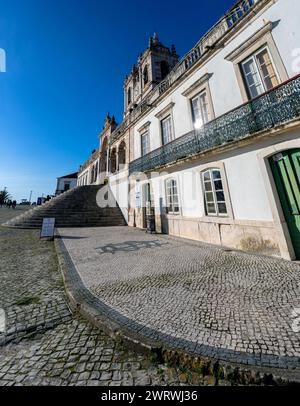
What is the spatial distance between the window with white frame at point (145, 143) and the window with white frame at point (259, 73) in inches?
271

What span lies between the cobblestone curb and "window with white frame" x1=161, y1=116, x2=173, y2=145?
966cm

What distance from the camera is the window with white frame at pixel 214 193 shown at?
6.71 m

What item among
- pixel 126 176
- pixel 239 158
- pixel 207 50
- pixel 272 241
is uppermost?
pixel 207 50

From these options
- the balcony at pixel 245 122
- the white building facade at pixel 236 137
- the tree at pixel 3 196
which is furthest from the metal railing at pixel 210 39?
the tree at pixel 3 196

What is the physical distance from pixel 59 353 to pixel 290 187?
20.0ft

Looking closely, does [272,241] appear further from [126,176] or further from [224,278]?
[126,176]

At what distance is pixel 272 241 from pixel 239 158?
2924mm

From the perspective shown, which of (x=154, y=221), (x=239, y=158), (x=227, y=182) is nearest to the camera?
(x=239, y=158)

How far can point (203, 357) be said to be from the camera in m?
1.65

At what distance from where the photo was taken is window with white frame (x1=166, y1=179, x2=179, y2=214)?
9172 millimetres

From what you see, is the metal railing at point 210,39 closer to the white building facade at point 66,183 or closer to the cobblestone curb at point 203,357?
the cobblestone curb at point 203,357

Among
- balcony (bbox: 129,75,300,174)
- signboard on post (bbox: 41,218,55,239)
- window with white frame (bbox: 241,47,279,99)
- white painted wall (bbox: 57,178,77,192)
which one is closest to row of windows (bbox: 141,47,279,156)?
window with white frame (bbox: 241,47,279,99)
